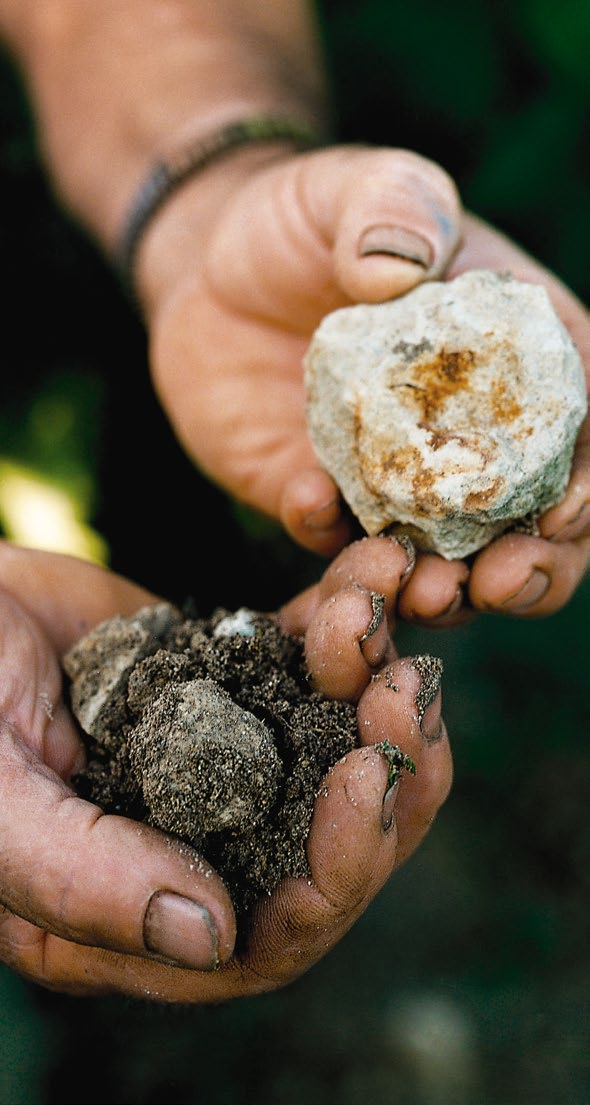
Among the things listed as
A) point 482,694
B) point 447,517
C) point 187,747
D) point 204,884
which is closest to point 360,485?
point 447,517

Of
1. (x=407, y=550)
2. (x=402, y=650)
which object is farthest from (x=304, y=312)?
(x=402, y=650)

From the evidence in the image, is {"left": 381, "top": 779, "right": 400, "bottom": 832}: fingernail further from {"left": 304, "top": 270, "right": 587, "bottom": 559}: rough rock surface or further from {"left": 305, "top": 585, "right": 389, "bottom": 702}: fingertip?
{"left": 304, "top": 270, "right": 587, "bottom": 559}: rough rock surface

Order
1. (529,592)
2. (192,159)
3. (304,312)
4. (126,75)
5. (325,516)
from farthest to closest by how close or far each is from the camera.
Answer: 1. (126,75)
2. (192,159)
3. (304,312)
4. (325,516)
5. (529,592)

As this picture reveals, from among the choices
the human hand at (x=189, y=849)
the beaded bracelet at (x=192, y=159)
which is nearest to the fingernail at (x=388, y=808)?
the human hand at (x=189, y=849)

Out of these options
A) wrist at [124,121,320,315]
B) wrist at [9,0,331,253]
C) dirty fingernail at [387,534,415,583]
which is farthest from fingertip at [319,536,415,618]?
wrist at [9,0,331,253]

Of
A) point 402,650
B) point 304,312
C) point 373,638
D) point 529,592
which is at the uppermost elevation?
point 304,312

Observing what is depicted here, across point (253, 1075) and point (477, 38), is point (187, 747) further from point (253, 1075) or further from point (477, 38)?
point (477, 38)

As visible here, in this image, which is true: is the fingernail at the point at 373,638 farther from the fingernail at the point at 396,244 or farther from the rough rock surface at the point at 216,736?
the fingernail at the point at 396,244

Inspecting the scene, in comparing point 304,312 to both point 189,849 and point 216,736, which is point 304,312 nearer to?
point 216,736

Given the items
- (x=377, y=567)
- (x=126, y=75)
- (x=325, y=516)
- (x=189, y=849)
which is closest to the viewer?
(x=189, y=849)
